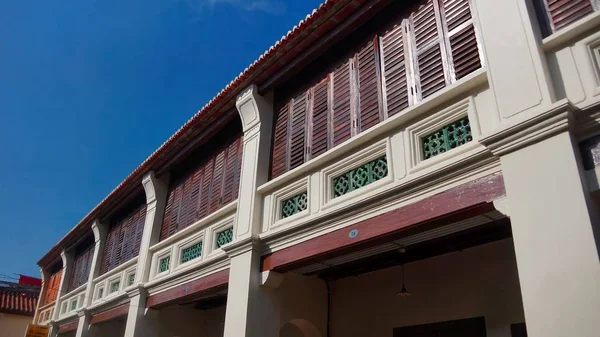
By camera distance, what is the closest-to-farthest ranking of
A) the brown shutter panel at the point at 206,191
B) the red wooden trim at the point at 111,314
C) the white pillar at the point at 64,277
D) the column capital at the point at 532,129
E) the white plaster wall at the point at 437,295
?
the column capital at the point at 532,129 < the white plaster wall at the point at 437,295 < the brown shutter panel at the point at 206,191 < the red wooden trim at the point at 111,314 < the white pillar at the point at 64,277

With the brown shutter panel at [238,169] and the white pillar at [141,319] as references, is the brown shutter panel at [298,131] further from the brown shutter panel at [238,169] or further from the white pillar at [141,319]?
the white pillar at [141,319]

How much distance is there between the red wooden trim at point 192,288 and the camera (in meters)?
7.79

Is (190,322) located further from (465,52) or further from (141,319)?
(465,52)

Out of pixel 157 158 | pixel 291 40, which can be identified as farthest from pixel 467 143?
pixel 157 158

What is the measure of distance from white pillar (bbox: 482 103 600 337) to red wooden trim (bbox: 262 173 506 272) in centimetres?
36

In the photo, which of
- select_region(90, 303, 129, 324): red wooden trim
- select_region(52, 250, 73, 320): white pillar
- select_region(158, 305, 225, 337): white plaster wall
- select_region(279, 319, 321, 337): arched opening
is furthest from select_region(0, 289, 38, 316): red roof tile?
select_region(279, 319, 321, 337): arched opening

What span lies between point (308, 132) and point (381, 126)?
1.70 m

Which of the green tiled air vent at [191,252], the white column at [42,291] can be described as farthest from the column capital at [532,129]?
the white column at [42,291]

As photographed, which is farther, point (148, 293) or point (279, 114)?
point (148, 293)

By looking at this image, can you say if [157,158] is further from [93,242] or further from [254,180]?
[93,242]

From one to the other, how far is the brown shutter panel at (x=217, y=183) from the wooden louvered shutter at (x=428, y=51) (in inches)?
182

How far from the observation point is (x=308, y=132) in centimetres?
716

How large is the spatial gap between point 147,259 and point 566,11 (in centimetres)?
897

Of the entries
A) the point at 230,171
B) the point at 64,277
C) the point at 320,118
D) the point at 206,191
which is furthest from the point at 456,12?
the point at 64,277
